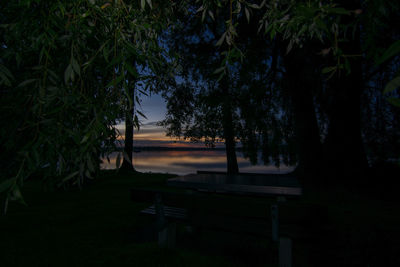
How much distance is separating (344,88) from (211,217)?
7504mm

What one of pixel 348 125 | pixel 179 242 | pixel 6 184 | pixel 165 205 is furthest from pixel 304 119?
pixel 6 184

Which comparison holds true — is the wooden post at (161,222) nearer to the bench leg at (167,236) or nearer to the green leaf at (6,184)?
the bench leg at (167,236)

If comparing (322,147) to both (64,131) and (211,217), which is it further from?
(64,131)

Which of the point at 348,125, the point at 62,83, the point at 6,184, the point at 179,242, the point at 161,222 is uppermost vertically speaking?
the point at 348,125

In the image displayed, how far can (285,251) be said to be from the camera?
11.7 ft

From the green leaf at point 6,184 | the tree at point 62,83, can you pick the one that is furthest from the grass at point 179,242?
the green leaf at point 6,184

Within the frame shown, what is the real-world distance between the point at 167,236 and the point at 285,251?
74.1 inches

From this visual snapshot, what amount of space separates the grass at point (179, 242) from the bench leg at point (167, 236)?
0.12 meters

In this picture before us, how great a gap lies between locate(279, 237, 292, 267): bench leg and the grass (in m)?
0.18

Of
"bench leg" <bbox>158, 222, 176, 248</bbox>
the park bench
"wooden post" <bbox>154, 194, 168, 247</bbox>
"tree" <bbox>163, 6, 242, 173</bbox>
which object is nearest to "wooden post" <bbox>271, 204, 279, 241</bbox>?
the park bench

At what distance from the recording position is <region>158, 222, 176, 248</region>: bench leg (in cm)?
443

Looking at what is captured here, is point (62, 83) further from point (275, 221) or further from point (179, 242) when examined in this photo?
point (179, 242)

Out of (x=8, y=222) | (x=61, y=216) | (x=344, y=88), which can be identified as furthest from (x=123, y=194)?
(x=344, y=88)

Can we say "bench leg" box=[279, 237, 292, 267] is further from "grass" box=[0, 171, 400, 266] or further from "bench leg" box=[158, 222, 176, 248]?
"bench leg" box=[158, 222, 176, 248]
